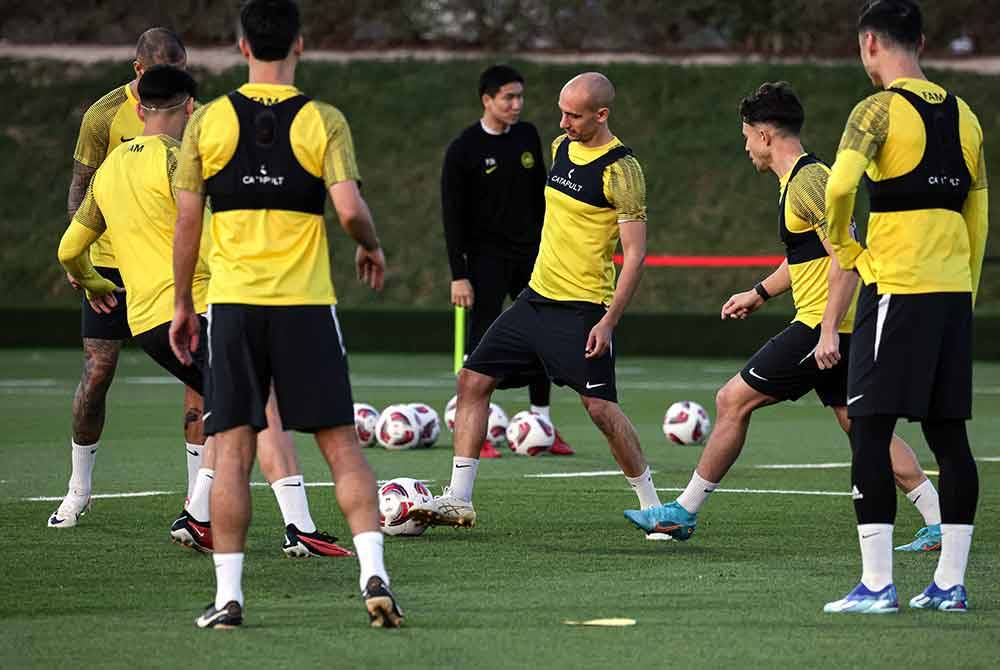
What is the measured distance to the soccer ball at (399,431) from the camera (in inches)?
503

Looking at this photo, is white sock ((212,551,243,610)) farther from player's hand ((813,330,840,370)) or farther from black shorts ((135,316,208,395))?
player's hand ((813,330,840,370))

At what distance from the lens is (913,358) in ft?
21.2

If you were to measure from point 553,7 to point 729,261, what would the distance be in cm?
1078

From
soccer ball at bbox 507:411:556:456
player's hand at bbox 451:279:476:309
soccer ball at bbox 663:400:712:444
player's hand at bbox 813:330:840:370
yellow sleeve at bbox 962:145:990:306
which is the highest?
yellow sleeve at bbox 962:145:990:306

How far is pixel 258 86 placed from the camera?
6.19 meters

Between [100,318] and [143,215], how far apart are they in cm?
108

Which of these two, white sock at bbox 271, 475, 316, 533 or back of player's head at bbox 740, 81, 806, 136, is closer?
white sock at bbox 271, 475, 316, 533

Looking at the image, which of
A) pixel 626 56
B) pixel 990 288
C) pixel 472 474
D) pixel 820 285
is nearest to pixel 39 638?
pixel 472 474

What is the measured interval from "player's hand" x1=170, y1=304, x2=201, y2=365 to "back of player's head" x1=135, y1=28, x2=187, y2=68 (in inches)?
107

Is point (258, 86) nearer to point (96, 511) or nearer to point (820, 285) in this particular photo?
point (820, 285)

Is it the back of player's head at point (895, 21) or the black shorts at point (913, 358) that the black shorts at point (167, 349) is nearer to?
the black shorts at point (913, 358)

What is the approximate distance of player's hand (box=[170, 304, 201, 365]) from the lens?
20.9ft

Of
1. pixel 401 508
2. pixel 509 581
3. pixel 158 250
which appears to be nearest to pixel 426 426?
pixel 401 508

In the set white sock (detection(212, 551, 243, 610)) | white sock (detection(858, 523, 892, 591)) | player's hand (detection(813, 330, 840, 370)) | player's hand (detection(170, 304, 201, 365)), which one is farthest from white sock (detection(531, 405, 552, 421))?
white sock (detection(212, 551, 243, 610))
